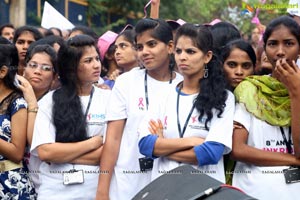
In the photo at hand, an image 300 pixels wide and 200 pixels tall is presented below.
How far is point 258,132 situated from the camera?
352 centimetres

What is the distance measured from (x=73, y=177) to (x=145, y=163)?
458 millimetres

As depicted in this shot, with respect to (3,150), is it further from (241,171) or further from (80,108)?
(241,171)

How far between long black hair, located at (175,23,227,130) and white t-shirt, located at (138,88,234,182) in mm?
34

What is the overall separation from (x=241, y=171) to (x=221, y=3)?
42.3ft

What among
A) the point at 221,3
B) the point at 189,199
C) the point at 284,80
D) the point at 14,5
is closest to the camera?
the point at 189,199

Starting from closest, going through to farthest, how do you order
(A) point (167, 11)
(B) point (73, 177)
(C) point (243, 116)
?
(C) point (243, 116), (B) point (73, 177), (A) point (167, 11)

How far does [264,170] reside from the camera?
11.5ft

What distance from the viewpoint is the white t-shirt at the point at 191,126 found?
3393mm

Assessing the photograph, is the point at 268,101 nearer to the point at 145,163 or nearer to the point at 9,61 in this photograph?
the point at 145,163

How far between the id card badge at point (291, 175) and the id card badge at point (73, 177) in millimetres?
1246

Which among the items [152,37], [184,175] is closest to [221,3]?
[152,37]

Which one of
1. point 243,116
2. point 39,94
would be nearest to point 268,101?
point 243,116

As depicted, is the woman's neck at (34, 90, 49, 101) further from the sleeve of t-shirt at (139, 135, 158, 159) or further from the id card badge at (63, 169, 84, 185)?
the sleeve of t-shirt at (139, 135, 158, 159)

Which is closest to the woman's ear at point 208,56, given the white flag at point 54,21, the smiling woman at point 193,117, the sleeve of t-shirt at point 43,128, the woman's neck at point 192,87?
the smiling woman at point 193,117
